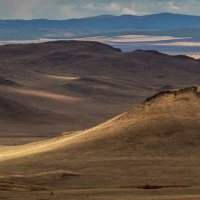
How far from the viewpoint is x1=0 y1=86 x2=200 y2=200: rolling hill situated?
26.2m

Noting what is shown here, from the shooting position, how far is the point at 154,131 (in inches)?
1428

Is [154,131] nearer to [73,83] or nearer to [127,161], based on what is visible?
→ [127,161]

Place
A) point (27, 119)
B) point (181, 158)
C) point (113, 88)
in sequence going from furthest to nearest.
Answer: point (113, 88) < point (27, 119) < point (181, 158)

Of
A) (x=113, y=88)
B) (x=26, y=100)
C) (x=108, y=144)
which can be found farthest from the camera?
(x=113, y=88)

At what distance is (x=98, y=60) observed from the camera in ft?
499

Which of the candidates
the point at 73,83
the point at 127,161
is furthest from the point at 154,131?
the point at 73,83

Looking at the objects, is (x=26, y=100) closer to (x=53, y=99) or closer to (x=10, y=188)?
(x=53, y=99)

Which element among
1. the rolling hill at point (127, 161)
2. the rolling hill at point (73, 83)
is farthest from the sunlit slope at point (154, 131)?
the rolling hill at point (73, 83)

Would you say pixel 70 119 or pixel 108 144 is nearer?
pixel 108 144

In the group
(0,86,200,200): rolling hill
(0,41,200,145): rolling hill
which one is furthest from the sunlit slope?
(0,41,200,145): rolling hill

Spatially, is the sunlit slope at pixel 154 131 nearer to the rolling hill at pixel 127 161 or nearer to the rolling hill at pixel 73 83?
the rolling hill at pixel 127 161

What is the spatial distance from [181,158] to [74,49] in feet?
444

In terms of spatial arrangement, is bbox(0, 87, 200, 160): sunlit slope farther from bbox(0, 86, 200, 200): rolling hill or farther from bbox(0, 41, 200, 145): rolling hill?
bbox(0, 41, 200, 145): rolling hill

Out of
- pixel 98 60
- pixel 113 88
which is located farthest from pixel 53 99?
pixel 98 60
